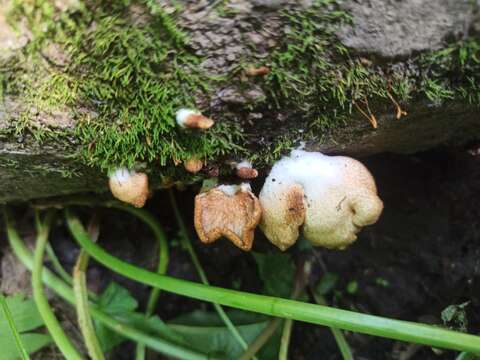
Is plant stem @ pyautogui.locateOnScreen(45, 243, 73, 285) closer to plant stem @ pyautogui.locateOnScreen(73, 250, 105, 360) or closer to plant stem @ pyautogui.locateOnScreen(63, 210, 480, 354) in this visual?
plant stem @ pyautogui.locateOnScreen(73, 250, 105, 360)

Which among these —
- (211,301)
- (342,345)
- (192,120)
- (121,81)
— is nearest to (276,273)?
(342,345)

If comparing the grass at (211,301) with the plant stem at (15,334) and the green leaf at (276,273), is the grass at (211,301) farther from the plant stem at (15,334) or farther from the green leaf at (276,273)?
the green leaf at (276,273)

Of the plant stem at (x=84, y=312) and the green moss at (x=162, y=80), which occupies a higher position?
the green moss at (x=162, y=80)

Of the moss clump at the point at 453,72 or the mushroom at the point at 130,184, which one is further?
the mushroom at the point at 130,184

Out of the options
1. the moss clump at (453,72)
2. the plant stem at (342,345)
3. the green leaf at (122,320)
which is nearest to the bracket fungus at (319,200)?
the moss clump at (453,72)

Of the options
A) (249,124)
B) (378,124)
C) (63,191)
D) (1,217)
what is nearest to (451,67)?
(378,124)

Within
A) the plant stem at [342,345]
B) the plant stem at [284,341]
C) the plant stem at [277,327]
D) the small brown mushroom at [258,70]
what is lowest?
the plant stem at [342,345]

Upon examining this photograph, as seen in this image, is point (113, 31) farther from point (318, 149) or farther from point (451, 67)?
point (451, 67)
